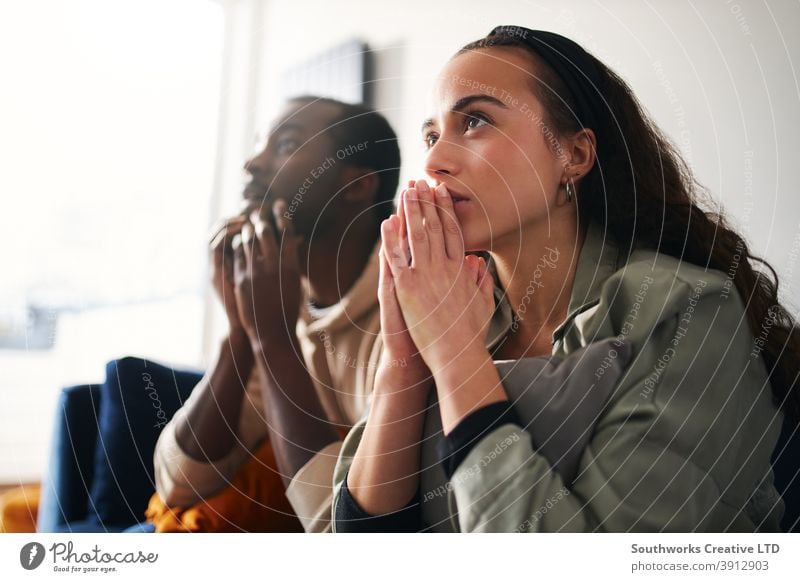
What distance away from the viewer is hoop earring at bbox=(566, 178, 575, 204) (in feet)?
1.84

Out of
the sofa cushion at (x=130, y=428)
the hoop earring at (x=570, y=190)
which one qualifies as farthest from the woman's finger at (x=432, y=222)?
the sofa cushion at (x=130, y=428)

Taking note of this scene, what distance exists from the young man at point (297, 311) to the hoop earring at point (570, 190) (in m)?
0.14

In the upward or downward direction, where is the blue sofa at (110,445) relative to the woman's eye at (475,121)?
downward

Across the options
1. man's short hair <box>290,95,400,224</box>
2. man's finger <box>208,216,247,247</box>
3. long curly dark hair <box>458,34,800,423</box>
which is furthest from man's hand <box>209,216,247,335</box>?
long curly dark hair <box>458,34,800,423</box>

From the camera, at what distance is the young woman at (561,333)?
0.51 metres

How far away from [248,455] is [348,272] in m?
0.17

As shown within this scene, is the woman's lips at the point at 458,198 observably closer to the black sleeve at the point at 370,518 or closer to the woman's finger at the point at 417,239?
the woman's finger at the point at 417,239

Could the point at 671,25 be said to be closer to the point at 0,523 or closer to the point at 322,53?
the point at 322,53

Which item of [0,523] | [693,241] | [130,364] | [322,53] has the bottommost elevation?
[0,523]

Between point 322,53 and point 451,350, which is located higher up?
point 322,53

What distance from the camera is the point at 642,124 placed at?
0.58 meters

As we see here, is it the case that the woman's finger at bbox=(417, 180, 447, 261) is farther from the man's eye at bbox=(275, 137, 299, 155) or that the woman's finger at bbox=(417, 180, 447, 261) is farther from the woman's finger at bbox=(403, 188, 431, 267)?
the man's eye at bbox=(275, 137, 299, 155)

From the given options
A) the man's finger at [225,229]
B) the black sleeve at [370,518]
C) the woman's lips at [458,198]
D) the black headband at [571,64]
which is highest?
the black headband at [571,64]
